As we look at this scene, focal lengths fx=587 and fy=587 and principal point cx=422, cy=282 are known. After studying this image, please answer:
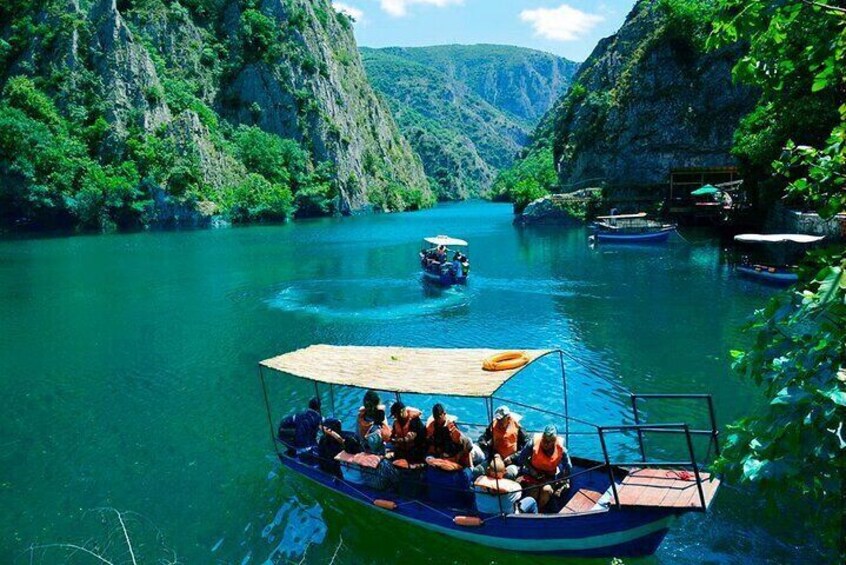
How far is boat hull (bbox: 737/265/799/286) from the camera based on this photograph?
38.5 m

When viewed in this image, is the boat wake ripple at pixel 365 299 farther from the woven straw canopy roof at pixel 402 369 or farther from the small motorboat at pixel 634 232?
the small motorboat at pixel 634 232

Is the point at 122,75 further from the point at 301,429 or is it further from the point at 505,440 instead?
the point at 505,440

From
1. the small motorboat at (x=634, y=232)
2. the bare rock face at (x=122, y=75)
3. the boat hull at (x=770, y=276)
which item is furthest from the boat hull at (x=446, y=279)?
Answer: the bare rock face at (x=122, y=75)

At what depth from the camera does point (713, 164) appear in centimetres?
8519

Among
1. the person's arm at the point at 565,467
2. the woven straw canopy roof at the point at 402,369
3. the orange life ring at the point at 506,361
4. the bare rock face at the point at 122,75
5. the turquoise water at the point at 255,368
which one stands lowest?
the turquoise water at the point at 255,368

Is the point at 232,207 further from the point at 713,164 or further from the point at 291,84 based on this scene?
the point at 713,164

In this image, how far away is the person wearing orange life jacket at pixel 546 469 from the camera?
13.2 metres

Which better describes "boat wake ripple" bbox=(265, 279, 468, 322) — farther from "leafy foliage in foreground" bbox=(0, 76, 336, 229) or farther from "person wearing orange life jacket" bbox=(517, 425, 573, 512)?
"leafy foliage in foreground" bbox=(0, 76, 336, 229)

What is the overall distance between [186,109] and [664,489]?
122 m

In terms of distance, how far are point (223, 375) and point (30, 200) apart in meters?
86.3

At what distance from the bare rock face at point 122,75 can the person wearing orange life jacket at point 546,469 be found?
11021cm

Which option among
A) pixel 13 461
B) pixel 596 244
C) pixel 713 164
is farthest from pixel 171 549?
pixel 713 164

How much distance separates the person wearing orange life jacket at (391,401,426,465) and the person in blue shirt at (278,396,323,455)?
9.21ft

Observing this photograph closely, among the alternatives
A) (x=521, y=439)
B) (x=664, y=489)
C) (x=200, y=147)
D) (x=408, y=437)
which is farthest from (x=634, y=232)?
(x=200, y=147)
